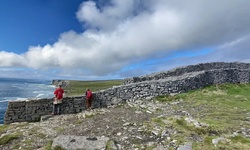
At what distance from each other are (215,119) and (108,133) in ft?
17.6

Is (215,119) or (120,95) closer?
(215,119)

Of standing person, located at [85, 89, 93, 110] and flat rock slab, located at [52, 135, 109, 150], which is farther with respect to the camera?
standing person, located at [85, 89, 93, 110]

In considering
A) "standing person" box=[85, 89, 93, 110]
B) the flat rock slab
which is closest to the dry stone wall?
"standing person" box=[85, 89, 93, 110]

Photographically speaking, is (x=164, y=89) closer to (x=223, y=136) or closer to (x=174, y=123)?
(x=174, y=123)

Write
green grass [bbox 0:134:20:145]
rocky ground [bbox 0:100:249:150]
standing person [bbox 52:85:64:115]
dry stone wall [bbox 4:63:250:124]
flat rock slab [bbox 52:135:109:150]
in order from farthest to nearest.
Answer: standing person [bbox 52:85:64:115], dry stone wall [bbox 4:63:250:124], green grass [bbox 0:134:20:145], rocky ground [bbox 0:100:249:150], flat rock slab [bbox 52:135:109:150]

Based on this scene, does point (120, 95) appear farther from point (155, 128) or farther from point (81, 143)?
point (81, 143)

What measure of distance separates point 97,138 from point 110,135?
2.52 ft

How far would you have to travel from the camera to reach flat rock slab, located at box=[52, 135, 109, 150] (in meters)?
8.26

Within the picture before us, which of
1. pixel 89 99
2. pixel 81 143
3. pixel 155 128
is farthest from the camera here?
pixel 89 99

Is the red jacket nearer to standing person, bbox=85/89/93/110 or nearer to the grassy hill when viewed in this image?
standing person, bbox=85/89/93/110

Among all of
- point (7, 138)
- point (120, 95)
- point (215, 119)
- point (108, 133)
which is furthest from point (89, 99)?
point (215, 119)

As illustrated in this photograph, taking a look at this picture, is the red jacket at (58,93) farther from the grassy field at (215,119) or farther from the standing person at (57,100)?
the grassy field at (215,119)

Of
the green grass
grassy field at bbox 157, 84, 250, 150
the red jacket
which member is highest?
the red jacket

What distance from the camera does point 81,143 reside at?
853 cm
